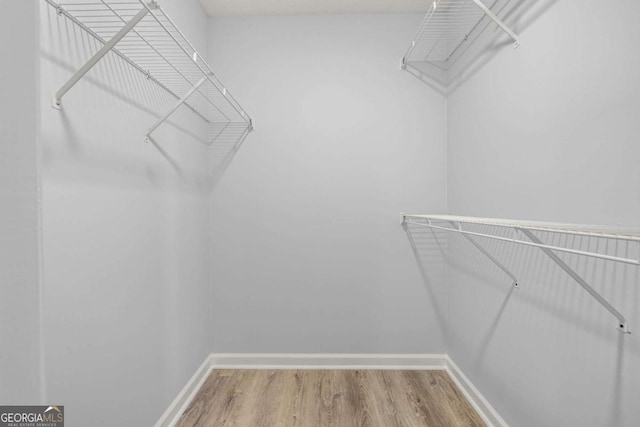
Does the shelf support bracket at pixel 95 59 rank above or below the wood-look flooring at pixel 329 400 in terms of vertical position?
above

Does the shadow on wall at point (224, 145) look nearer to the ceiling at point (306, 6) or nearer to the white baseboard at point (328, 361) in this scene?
the ceiling at point (306, 6)

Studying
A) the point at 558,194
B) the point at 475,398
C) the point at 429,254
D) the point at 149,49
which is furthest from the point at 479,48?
the point at 475,398

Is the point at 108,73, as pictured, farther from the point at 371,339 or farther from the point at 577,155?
the point at 371,339

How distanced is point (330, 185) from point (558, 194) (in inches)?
51.5

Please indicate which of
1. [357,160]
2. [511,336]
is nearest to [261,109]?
[357,160]

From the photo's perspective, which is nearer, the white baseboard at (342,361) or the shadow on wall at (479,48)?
the shadow on wall at (479,48)

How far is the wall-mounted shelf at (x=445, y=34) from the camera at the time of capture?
5.65 feet

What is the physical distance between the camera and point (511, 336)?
1410mm

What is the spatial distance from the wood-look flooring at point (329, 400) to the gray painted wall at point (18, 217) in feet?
5.36

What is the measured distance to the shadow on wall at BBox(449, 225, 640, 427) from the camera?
90 centimetres

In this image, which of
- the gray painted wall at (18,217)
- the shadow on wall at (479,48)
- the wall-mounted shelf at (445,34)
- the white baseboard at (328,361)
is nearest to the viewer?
the gray painted wall at (18,217)

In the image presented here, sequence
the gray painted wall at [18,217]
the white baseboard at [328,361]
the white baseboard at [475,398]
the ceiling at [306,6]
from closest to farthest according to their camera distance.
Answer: the gray painted wall at [18,217]
the white baseboard at [475,398]
the ceiling at [306,6]
the white baseboard at [328,361]
